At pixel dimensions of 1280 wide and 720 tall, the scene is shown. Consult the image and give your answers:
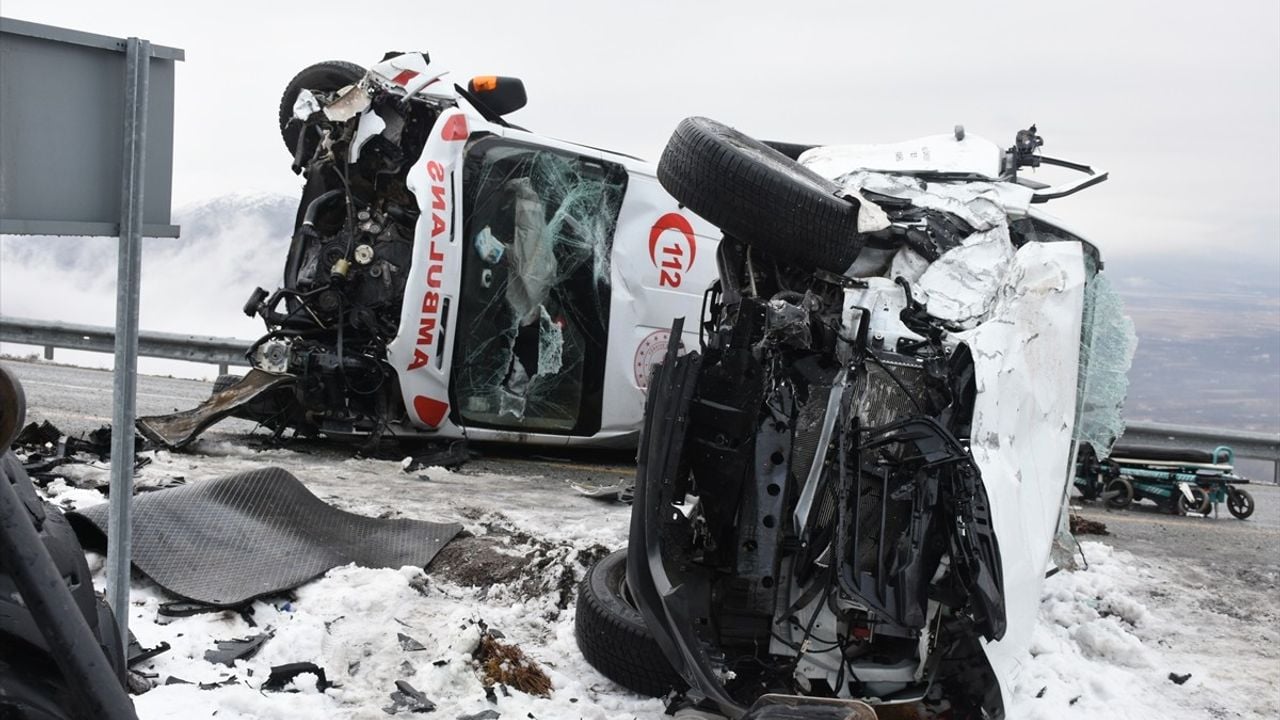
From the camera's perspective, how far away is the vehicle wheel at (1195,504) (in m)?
8.44

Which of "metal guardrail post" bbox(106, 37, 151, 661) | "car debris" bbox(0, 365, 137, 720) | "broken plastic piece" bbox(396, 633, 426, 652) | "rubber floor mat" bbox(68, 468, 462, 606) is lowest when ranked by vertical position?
"broken plastic piece" bbox(396, 633, 426, 652)

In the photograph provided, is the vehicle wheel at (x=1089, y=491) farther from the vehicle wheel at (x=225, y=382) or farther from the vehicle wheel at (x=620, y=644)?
the vehicle wheel at (x=225, y=382)

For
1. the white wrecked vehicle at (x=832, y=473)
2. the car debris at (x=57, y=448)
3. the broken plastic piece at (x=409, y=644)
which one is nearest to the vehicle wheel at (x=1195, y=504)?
the white wrecked vehicle at (x=832, y=473)

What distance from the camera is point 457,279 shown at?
273 inches

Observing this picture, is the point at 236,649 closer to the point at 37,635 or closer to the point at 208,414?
the point at 37,635

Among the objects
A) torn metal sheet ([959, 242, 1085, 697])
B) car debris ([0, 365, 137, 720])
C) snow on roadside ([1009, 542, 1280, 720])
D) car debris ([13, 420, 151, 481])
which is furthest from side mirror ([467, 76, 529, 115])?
car debris ([0, 365, 137, 720])

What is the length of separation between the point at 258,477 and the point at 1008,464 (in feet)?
9.87

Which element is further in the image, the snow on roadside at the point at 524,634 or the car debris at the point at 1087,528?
the car debris at the point at 1087,528

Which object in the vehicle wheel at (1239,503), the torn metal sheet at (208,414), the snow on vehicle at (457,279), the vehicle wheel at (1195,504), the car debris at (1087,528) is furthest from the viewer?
the vehicle wheel at (1239,503)

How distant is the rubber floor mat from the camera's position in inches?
160

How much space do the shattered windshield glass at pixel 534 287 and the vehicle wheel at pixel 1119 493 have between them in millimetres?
3849

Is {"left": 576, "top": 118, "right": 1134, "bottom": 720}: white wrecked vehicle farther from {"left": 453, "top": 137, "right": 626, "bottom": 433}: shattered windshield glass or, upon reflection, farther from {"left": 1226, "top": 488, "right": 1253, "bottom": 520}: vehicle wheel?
{"left": 1226, "top": 488, "right": 1253, "bottom": 520}: vehicle wheel

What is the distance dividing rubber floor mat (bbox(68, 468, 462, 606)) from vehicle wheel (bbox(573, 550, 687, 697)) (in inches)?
37.3

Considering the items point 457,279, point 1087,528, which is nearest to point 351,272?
point 457,279
